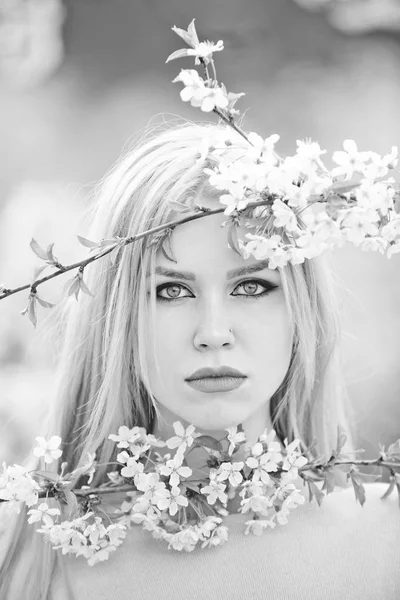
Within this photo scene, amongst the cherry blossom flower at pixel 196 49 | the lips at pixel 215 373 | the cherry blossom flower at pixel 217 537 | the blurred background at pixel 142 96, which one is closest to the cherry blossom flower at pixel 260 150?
the cherry blossom flower at pixel 196 49

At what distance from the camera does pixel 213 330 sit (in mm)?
991

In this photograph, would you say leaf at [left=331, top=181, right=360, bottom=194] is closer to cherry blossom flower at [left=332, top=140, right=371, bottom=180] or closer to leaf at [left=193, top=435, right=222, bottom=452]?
cherry blossom flower at [left=332, top=140, right=371, bottom=180]

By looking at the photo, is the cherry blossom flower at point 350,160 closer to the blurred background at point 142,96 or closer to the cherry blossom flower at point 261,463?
the cherry blossom flower at point 261,463

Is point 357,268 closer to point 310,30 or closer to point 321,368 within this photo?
point 310,30

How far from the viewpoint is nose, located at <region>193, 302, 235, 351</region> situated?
3.26 feet

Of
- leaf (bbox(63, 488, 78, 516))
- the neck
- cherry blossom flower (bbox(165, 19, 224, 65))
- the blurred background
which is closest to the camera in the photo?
cherry blossom flower (bbox(165, 19, 224, 65))

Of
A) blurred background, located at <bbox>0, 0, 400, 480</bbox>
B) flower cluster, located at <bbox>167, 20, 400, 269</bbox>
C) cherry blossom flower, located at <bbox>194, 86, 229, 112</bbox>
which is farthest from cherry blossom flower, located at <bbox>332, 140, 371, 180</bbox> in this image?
blurred background, located at <bbox>0, 0, 400, 480</bbox>

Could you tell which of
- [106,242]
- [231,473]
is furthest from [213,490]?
[106,242]

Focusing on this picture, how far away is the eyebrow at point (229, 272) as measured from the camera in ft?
Result: 3.34

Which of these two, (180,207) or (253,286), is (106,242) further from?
(253,286)

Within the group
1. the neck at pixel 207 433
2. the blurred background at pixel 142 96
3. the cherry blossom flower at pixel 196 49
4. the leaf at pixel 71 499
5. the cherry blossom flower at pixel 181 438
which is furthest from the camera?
the blurred background at pixel 142 96

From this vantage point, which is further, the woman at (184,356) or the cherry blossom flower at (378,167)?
the woman at (184,356)

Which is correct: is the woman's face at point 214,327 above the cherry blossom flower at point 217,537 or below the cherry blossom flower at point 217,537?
above

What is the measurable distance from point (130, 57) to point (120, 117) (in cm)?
15
